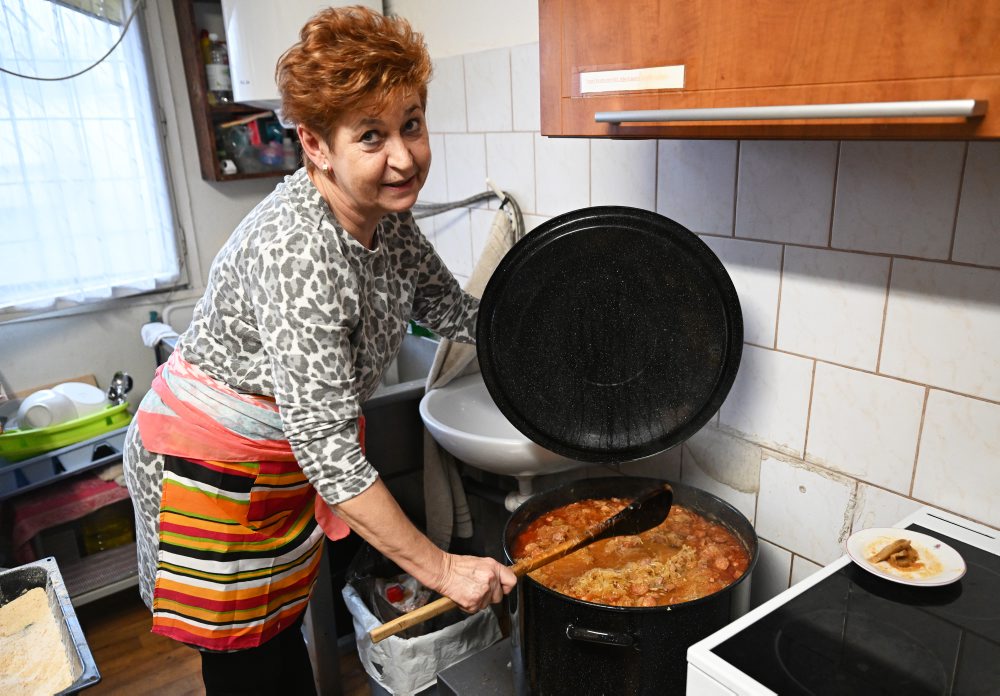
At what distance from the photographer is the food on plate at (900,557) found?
Answer: 3.27 ft

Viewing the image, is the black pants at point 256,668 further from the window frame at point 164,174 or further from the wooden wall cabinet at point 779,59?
the window frame at point 164,174

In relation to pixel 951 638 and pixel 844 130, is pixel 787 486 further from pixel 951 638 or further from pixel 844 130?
pixel 844 130

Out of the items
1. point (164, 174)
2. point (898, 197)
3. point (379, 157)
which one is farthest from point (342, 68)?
point (164, 174)

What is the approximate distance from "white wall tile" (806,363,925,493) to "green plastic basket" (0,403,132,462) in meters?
1.93

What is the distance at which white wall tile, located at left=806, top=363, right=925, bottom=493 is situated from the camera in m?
1.14

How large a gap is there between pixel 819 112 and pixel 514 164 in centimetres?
111

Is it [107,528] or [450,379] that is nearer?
[450,379]

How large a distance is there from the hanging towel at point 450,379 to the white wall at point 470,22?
1.23 ft

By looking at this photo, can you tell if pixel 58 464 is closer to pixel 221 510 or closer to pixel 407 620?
pixel 221 510

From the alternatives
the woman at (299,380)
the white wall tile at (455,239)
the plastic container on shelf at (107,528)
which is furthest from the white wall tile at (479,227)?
the plastic container on shelf at (107,528)

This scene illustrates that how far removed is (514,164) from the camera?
1824mm

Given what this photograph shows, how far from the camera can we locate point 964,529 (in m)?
1.08

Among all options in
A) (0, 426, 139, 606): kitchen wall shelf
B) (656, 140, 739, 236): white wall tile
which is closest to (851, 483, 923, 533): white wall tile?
(656, 140, 739, 236): white wall tile

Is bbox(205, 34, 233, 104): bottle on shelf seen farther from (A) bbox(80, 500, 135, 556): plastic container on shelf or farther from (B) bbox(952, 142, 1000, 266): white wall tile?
(B) bbox(952, 142, 1000, 266): white wall tile
